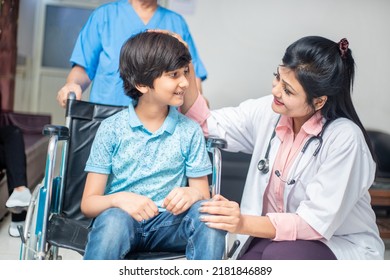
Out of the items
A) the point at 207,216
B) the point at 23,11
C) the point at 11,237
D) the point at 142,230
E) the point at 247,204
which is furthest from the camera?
the point at 23,11

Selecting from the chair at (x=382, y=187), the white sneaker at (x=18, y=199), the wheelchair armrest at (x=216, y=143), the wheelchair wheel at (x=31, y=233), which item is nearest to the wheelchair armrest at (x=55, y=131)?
the wheelchair wheel at (x=31, y=233)

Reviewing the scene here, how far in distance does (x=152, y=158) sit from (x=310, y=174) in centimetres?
39

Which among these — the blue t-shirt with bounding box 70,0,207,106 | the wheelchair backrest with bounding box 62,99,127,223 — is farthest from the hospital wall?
the wheelchair backrest with bounding box 62,99,127,223

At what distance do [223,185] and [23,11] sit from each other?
2154 millimetres

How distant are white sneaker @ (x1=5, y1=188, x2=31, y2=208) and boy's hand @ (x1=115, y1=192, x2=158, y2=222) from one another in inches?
42.3

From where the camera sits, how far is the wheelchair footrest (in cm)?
130

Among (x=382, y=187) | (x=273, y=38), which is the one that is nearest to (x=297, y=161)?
(x=273, y=38)

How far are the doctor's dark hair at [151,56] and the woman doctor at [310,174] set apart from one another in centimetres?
25

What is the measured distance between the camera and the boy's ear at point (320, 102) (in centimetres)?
133

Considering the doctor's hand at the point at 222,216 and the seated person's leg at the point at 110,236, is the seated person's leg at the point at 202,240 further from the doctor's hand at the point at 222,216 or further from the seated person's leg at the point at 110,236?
the seated person's leg at the point at 110,236

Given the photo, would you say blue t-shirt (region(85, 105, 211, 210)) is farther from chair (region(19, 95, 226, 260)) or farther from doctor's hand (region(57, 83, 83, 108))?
doctor's hand (region(57, 83, 83, 108))

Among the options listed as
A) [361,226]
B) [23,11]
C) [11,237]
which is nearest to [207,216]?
[361,226]

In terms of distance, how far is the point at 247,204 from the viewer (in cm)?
147
